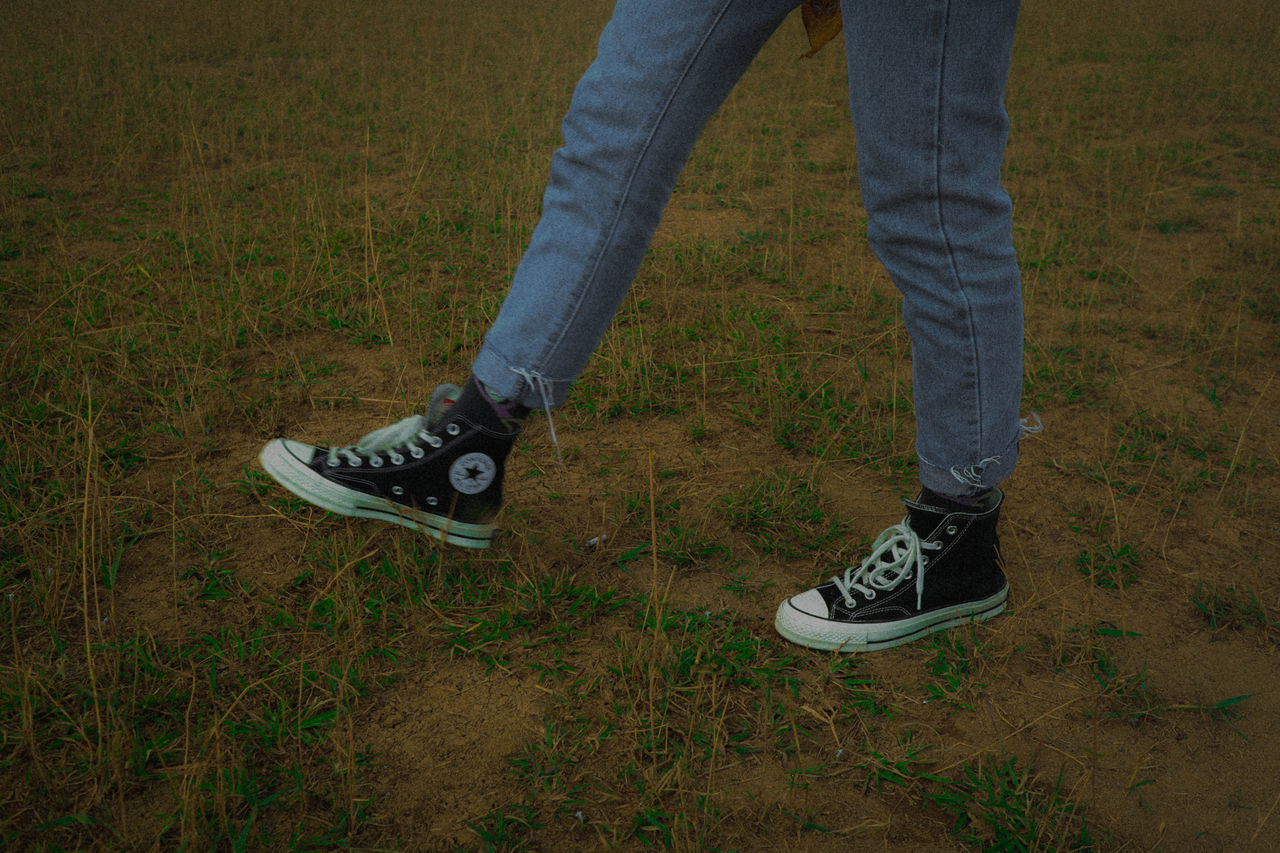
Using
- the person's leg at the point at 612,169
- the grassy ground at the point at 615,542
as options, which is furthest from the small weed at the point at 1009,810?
the person's leg at the point at 612,169

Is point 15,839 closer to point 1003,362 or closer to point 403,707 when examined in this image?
point 403,707

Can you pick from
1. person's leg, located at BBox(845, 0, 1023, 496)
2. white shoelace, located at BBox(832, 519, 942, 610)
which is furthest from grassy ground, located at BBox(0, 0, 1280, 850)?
person's leg, located at BBox(845, 0, 1023, 496)

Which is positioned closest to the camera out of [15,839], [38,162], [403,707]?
[15,839]

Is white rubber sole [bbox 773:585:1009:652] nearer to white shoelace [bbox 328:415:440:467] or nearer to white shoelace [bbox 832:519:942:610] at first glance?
white shoelace [bbox 832:519:942:610]

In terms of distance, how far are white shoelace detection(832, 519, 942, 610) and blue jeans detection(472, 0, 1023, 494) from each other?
0.14 m

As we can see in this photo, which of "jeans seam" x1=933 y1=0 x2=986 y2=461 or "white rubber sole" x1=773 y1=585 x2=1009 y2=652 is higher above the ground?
"jeans seam" x1=933 y1=0 x2=986 y2=461

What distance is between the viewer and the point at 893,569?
171 centimetres

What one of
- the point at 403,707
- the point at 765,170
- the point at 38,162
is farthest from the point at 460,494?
the point at 38,162

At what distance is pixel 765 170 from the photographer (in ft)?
15.4

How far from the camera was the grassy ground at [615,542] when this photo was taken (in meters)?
1.38

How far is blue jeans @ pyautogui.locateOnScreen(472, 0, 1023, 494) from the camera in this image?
1254mm

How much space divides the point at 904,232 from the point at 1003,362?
0.98 ft

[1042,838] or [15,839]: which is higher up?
[15,839]

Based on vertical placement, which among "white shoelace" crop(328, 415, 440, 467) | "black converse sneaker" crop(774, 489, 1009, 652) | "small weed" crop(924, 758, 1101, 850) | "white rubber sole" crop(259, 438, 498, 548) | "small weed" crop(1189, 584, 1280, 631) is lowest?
"small weed" crop(1189, 584, 1280, 631)
